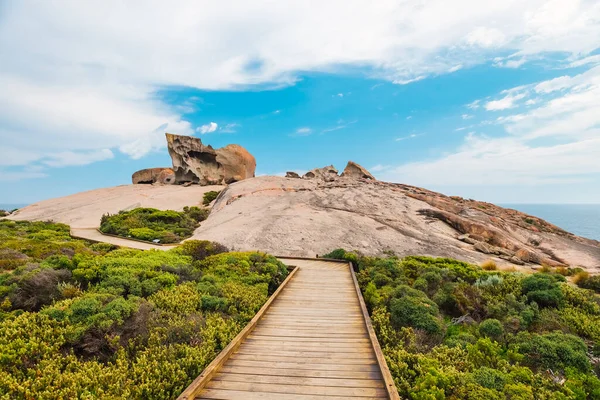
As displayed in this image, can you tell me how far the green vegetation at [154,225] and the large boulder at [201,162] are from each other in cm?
1815

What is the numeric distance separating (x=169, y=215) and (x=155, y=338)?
84.2 ft

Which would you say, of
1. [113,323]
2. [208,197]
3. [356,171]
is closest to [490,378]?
[113,323]

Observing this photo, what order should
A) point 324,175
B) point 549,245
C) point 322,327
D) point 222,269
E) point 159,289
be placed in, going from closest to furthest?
point 322,327 → point 159,289 → point 222,269 → point 549,245 → point 324,175

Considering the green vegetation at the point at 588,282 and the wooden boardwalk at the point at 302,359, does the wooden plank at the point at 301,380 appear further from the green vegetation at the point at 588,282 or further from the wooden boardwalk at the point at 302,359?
the green vegetation at the point at 588,282

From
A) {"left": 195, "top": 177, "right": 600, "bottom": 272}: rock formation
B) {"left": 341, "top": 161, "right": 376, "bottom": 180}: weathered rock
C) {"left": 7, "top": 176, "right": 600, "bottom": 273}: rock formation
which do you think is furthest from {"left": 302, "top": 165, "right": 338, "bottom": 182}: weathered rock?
{"left": 195, "top": 177, "right": 600, "bottom": 272}: rock formation

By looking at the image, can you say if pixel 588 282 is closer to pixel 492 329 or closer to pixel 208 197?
pixel 492 329

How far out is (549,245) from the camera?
28.8 m

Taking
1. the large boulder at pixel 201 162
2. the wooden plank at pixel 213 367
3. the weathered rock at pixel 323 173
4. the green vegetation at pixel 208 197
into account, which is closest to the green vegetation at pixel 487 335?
the wooden plank at pixel 213 367

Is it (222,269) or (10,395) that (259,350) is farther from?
(222,269)

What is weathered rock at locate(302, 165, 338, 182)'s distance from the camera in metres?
48.3

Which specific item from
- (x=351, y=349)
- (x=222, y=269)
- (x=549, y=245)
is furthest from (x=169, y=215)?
(x=549, y=245)

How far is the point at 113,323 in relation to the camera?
7141 mm

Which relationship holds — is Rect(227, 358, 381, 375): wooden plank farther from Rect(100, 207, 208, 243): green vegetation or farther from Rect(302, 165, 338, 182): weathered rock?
Rect(302, 165, 338, 182): weathered rock

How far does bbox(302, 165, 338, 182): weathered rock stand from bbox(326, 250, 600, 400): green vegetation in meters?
35.7
